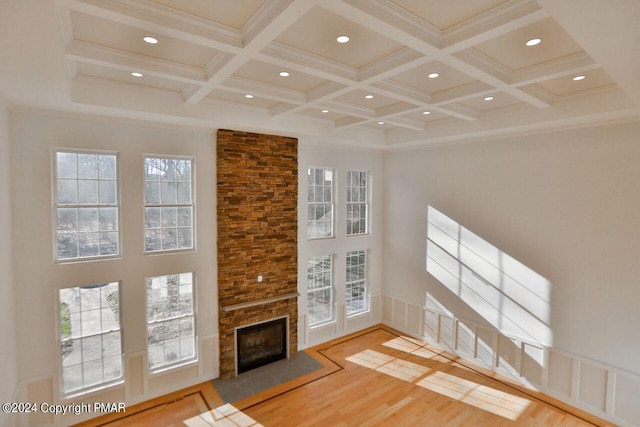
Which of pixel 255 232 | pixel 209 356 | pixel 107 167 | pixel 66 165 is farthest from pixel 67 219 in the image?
pixel 209 356

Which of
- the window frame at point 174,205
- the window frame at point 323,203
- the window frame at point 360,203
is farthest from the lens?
the window frame at point 360,203

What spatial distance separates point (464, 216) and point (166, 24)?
19.1 ft

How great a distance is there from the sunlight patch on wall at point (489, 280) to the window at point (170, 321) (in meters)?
4.92

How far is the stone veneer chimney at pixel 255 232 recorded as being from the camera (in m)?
5.82

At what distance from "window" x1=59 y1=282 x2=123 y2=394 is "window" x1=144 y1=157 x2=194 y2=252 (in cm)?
96

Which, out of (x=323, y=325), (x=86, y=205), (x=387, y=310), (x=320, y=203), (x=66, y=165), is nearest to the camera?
(x=66, y=165)

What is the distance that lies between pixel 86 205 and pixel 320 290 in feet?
15.2

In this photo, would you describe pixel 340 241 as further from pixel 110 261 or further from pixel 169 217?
pixel 110 261

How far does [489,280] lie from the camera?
19.7 feet

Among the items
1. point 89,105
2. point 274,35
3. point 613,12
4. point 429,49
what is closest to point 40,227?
point 89,105

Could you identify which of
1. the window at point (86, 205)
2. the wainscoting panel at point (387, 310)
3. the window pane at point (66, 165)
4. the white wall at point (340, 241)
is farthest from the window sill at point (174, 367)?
the wainscoting panel at point (387, 310)

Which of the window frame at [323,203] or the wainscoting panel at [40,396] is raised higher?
the window frame at [323,203]

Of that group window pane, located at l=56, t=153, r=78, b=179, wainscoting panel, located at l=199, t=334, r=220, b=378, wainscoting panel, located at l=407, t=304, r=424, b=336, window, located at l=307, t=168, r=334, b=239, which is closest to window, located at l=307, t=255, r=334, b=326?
window, located at l=307, t=168, r=334, b=239

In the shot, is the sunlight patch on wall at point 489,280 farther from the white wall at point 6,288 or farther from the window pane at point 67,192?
the white wall at point 6,288
